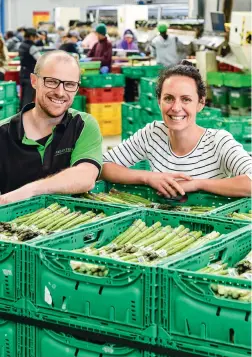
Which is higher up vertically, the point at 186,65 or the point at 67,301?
the point at 186,65

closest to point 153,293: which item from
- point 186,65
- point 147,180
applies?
point 147,180

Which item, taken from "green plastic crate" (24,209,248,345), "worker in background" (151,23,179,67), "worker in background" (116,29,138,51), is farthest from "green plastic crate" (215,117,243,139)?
"worker in background" (116,29,138,51)

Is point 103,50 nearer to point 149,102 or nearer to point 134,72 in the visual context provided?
point 134,72

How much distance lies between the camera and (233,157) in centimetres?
376

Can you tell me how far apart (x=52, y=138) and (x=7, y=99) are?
6.88 meters

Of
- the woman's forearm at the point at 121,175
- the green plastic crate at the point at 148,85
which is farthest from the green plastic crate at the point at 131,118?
the woman's forearm at the point at 121,175

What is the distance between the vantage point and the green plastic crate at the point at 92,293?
7.86ft

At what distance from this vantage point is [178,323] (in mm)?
2354

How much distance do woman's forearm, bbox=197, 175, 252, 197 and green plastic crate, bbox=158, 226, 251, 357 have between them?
126 cm

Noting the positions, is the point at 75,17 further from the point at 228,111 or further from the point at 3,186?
the point at 3,186

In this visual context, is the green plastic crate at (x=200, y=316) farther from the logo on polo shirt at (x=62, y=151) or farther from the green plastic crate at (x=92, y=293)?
the logo on polo shirt at (x=62, y=151)

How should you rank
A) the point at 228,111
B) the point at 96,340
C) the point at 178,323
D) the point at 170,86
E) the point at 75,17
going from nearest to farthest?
the point at 178,323 → the point at 96,340 → the point at 170,86 → the point at 228,111 → the point at 75,17

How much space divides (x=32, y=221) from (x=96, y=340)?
2.68 ft

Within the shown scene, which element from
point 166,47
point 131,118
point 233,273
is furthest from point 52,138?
point 166,47
